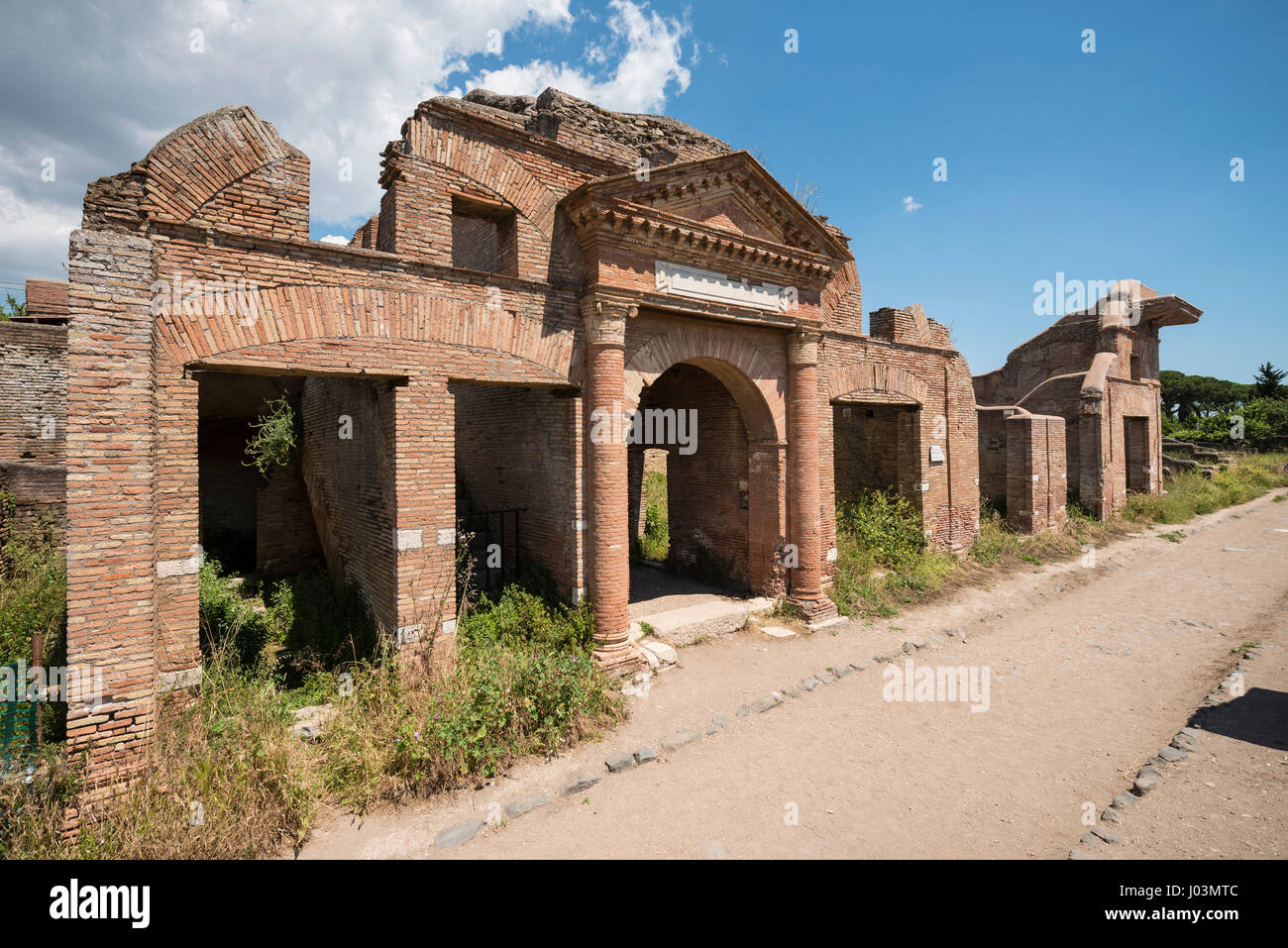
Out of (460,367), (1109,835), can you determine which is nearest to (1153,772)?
(1109,835)

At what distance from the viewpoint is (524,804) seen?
16.9ft

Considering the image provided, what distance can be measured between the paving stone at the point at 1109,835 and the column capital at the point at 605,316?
7103 millimetres

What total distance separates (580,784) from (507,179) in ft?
24.6

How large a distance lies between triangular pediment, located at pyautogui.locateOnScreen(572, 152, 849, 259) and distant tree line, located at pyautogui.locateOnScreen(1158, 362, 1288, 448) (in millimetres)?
42362

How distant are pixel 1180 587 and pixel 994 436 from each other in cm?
659

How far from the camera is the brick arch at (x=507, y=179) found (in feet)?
23.6

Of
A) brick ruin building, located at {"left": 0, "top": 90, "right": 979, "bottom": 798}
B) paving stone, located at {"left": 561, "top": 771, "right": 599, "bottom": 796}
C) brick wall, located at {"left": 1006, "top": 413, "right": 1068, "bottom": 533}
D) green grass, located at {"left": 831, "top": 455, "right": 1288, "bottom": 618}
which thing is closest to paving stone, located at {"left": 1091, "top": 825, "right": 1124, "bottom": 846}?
paving stone, located at {"left": 561, "top": 771, "right": 599, "bottom": 796}

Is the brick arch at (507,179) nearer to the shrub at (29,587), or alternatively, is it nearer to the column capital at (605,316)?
the column capital at (605,316)

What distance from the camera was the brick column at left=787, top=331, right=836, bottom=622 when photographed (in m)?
9.99

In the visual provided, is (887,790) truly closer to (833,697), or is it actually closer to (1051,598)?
(833,697)

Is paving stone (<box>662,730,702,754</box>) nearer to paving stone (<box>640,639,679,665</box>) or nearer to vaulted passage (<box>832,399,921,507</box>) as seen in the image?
paving stone (<box>640,639,679,665</box>)

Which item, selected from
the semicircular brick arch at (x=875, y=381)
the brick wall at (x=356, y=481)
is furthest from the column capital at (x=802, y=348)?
the brick wall at (x=356, y=481)

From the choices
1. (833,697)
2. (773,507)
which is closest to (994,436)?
(773,507)

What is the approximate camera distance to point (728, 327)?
9367 millimetres
